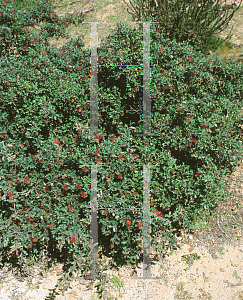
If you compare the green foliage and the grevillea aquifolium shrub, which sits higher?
the green foliage

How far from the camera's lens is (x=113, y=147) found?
2939 millimetres

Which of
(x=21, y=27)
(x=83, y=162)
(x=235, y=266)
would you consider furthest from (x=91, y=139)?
(x=21, y=27)

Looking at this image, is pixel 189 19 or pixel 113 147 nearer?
pixel 113 147

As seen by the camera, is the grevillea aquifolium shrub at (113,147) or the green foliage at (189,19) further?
the green foliage at (189,19)

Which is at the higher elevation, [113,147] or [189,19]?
[189,19]

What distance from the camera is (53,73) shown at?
3.56 m

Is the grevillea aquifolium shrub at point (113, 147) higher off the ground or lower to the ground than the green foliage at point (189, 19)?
lower

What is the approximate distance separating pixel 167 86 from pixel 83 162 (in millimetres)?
1466

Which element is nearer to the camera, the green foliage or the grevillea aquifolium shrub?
the grevillea aquifolium shrub

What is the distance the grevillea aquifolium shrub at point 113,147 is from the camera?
9.08 ft

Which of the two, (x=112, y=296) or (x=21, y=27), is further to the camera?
(x=21, y=27)

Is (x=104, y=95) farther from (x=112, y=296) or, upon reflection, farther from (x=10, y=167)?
(x=112, y=296)

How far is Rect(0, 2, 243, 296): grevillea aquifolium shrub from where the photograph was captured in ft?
9.08

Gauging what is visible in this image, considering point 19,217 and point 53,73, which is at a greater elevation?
point 53,73
